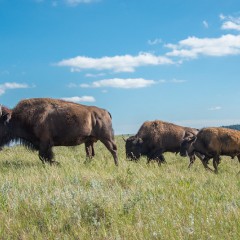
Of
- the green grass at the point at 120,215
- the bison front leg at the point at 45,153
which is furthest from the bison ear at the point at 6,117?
the green grass at the point at 120,215

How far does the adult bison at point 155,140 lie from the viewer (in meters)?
15.9

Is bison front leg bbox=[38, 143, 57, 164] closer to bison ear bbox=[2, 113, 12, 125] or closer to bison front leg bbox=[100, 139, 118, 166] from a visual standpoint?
bison ear bbox=[2, 113, 12, 125]

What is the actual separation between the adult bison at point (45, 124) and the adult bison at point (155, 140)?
3937mm

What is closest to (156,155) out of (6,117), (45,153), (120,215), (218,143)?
(218,143)

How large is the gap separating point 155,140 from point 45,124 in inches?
249

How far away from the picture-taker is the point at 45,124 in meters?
11.6

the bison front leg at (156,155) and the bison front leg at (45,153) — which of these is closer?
the bison front leg at (45,153)

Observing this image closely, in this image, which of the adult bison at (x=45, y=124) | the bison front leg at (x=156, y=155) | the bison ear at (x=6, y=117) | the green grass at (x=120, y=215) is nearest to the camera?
the green grass at (x=120, y=215)

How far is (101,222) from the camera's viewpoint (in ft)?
14.5

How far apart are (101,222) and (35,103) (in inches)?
317

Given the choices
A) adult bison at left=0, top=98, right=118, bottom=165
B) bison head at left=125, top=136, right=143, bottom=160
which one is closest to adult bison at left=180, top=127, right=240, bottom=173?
bison head at left=125, top=136, right=143, bottom=160

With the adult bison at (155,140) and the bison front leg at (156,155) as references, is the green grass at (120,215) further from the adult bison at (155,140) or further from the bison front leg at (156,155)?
the bison front leg at (156,155)

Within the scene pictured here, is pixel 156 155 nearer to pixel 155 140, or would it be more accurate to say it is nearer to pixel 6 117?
pixel 155 140

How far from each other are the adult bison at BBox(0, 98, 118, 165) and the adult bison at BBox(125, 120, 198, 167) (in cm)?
394
